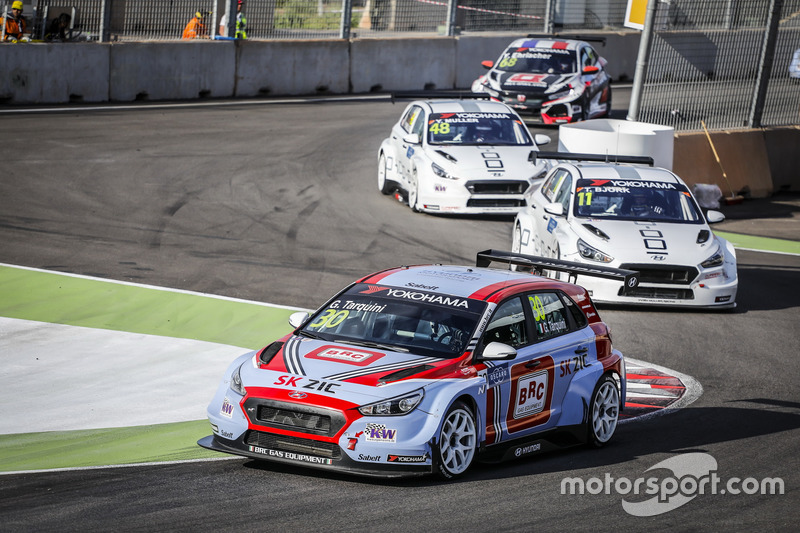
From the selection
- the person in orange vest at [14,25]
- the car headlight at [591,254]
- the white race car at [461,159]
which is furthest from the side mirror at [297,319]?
the person in orange vest at [14,25]

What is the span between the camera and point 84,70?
997 inches

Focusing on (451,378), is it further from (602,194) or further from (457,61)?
(457,61)

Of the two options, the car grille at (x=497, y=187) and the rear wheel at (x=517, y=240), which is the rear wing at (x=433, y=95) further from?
the rear wheel at (x=517, y=240)

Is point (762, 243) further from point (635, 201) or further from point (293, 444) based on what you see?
point (293, 444)

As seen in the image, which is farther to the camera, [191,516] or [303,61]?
[303,61]

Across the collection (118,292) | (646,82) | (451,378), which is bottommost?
(118,292)

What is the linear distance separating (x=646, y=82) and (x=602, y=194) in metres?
7.88

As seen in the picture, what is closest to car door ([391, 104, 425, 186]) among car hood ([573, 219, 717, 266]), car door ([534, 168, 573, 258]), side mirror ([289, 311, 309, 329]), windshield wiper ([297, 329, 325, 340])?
car door ([534, 168, 573, 258])

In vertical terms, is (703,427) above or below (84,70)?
below

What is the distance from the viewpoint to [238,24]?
92.1 ft

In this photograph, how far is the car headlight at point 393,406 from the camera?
7891 millimetres

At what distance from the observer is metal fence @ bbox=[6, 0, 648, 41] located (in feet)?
83.4

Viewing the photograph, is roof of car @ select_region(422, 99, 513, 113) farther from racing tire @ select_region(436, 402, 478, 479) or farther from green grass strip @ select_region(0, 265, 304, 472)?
racing tire @ select_region(436, 402, 478, 479)

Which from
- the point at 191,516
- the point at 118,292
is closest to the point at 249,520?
the point at 191,516
